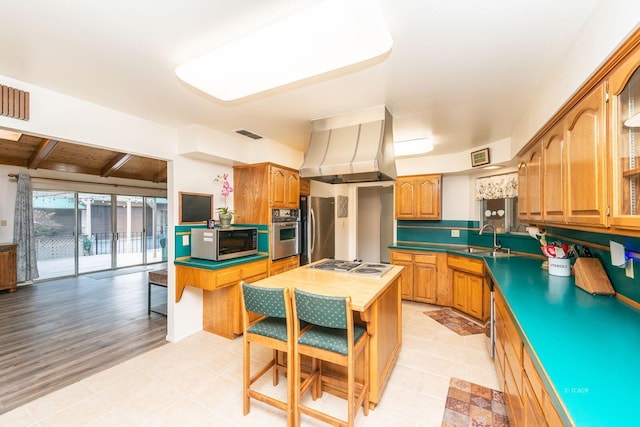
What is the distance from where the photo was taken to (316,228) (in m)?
4.33

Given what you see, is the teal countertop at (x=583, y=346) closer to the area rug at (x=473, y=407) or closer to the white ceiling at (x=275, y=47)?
the area rug at (x=473, y=407)

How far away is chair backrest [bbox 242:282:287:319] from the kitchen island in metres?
0.25

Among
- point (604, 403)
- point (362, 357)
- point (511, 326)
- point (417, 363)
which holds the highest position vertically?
point (604, 403)

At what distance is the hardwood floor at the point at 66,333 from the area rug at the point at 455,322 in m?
3.41

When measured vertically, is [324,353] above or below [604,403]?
below

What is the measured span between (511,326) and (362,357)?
3.31ft

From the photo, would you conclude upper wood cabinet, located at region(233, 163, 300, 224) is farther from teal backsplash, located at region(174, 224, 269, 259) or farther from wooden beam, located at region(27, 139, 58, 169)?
wooden beam, located at region(27, 139, 58, 169)

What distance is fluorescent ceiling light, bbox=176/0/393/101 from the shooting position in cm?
121

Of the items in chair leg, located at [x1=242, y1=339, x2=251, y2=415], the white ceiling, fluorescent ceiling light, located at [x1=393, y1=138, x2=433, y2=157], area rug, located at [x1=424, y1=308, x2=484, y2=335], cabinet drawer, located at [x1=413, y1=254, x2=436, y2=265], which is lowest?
area rug, located at [x1=424, y1=308, x2=484, y2=335]

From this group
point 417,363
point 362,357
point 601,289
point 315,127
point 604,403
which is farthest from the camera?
point 315,127

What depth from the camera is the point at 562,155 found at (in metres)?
1.72

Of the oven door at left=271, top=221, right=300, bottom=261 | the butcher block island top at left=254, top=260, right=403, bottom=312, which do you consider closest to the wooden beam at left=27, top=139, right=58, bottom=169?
the oven door at left=271, top=221, right=300, bottom=261

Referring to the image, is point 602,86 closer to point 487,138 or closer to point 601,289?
point 601,289

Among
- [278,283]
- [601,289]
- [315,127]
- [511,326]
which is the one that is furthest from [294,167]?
[601,289]
